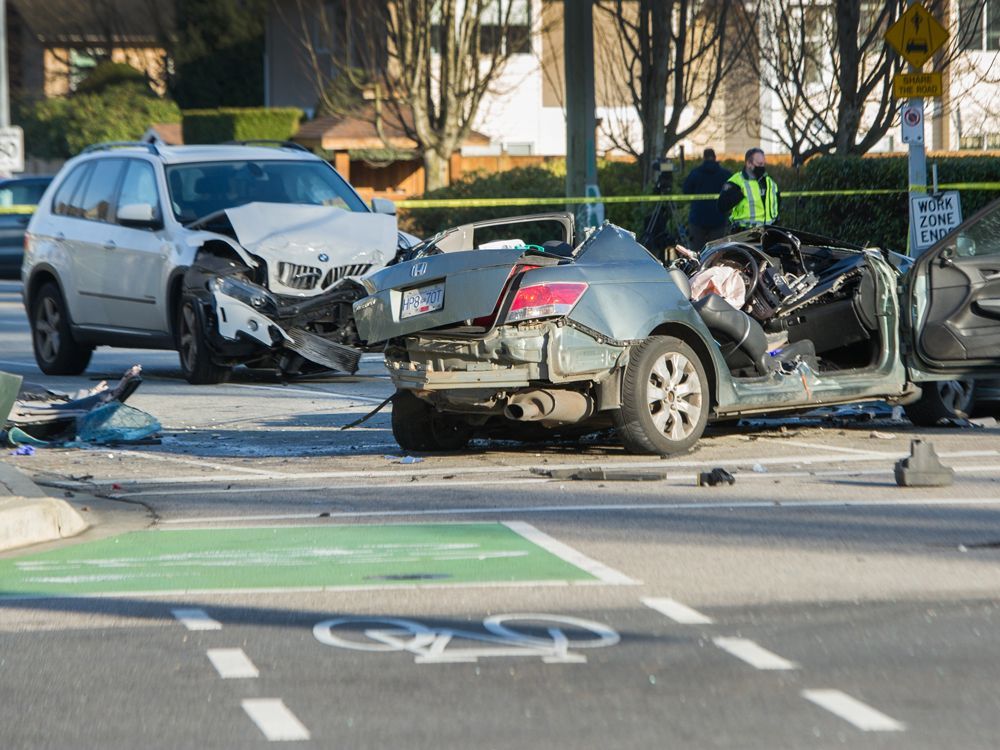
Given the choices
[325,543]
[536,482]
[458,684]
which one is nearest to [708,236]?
[536,482]

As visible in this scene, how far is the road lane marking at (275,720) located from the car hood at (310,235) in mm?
9747

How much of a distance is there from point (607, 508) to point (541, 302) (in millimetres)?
1482

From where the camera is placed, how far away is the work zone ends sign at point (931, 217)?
1791cm

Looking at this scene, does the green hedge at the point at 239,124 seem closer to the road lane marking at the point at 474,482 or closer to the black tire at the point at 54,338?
the black tire at the point at 54,338

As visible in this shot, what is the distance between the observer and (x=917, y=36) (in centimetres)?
1852

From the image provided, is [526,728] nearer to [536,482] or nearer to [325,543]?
Result: [325,543]

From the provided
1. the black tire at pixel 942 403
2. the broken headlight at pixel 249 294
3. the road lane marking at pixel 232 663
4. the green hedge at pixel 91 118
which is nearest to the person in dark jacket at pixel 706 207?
the broken headlight at pixel 249 294

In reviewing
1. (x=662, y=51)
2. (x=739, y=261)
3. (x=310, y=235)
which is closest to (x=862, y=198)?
(x=662, y=51)

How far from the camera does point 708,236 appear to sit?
2255 cm

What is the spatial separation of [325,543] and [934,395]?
5.24 meters

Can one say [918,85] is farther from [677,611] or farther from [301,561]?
[677,611]

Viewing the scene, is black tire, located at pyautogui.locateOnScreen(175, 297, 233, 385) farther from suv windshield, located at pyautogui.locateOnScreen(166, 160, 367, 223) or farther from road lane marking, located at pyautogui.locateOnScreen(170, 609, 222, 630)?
road lane marking, located at pyautogui.locateOnScreen(170, 609, 222, 630)

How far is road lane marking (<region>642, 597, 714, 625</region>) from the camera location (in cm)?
620

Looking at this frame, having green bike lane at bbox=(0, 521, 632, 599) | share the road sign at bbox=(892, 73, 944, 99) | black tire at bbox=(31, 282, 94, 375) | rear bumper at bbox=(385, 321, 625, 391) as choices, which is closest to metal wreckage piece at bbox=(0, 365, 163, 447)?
rear bumper at bbox=(385, 321, 625, 391)
